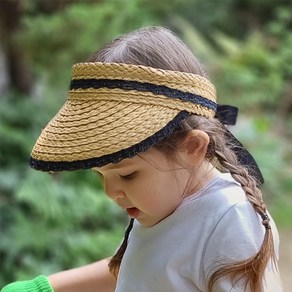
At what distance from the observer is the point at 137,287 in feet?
2.59

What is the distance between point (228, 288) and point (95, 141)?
223 millimetres

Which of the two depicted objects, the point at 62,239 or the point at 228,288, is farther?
the point at 62,239

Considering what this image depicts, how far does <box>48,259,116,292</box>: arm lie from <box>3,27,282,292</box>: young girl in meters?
0.13

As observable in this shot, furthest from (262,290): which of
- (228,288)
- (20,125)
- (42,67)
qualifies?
(20,125)

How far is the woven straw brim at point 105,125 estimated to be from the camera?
0.67m

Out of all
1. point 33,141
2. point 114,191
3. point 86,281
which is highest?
point 33,141

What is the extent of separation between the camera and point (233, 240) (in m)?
0.72

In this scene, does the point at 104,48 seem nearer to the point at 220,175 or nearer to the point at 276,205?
the point at 220,175

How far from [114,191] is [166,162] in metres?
0.07

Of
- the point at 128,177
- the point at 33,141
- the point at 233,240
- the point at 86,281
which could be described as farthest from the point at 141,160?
the point at 33,141

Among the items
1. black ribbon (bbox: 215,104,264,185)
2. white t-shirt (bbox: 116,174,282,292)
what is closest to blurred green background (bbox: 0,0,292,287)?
black ribbon (bbox: 215,104,264,185)

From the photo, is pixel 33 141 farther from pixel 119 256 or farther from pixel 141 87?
pixel 141 87

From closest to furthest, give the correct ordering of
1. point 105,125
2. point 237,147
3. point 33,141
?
point 105,125
point 237,147
point 33,141

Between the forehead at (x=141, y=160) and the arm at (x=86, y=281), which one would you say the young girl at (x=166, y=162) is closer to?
the forehead at (x=141, y=160)
